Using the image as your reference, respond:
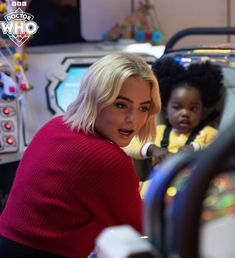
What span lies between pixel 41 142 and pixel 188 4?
7.59ft

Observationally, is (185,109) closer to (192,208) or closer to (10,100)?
(10,100)

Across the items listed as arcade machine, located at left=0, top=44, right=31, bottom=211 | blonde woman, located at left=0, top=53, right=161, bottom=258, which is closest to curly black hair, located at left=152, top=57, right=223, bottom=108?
arcade machine, located at left=0, top=44, right=31, bottom=211

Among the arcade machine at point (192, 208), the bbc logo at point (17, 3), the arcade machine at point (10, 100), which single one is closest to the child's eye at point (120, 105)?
the arcade machine at point (192, 208)

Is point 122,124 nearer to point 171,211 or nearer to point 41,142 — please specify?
point 41,142

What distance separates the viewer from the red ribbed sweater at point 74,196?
126cm

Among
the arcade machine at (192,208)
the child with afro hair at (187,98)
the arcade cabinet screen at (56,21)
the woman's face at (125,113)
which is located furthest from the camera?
the arcade cabinet screen at (56,21)

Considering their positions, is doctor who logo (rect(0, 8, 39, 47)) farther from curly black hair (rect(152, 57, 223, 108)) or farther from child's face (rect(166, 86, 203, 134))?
child's face (rect(166, 86, 203, 134))

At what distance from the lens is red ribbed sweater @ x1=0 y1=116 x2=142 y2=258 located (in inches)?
49.4

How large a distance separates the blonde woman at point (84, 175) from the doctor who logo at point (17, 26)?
3.34 feet

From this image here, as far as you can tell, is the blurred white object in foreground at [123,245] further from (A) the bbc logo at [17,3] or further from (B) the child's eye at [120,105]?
(A) the bbc logo at [17,3]

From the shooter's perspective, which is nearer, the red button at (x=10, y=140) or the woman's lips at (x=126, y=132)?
the woman's lips at (x=126, y=132)

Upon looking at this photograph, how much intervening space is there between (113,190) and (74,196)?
0.34ft

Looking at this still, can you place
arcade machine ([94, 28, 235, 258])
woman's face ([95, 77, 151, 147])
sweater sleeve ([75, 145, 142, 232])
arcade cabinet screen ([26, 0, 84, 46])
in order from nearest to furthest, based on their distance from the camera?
arcade machine ([94, 28, 235, 258])
sweater sleeve ([75, 145, 142, 232])
woman's face ([95, 77, 151, 147])
arcade cabinet screen ([26, 0, 84, 46])

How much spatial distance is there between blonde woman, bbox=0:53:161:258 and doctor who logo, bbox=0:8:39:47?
1.02 meters
